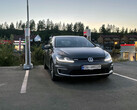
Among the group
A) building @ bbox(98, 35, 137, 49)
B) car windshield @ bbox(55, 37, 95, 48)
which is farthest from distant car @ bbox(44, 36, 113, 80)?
building @ bbox(98, 35, 137, 49)

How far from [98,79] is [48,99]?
86.5 inches

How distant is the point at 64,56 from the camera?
4.35 meters

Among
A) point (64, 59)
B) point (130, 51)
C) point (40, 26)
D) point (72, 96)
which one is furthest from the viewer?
point (40, 26)

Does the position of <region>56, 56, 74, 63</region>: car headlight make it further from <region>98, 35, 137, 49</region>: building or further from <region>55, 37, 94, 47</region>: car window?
<region>98, 35, 137, 49</region>: building

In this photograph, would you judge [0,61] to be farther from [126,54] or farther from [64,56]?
[126,54]

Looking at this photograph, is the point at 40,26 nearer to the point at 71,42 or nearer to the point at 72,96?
the point at 71,42

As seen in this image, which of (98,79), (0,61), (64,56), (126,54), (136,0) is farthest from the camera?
(126,54)

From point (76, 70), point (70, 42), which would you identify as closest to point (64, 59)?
point (76, 70)

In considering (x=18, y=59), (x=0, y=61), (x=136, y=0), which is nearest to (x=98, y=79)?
(x=0, y=61)

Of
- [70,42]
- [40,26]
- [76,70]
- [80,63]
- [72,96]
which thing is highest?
[40,26]

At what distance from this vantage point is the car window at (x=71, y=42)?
541 centimetres

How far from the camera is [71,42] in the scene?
5.55 meters

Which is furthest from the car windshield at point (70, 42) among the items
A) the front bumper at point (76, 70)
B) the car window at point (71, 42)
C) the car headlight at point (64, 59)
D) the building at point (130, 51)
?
the building at point (130, 51)

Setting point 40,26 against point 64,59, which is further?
point 40,26
